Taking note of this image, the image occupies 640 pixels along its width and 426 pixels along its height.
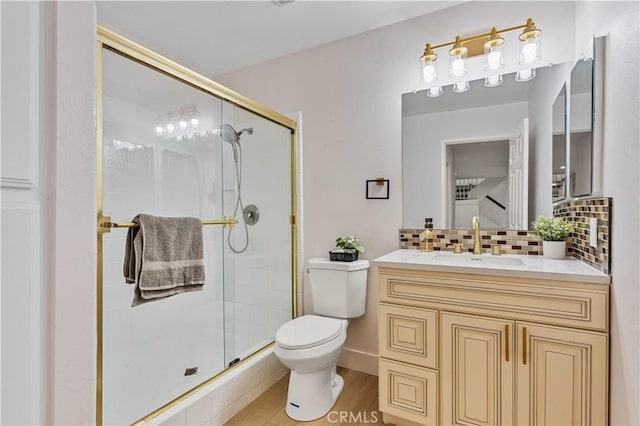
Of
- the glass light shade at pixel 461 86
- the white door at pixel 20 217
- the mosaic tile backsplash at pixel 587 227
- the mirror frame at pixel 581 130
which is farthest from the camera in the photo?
the glass light shade at pixel 461 86

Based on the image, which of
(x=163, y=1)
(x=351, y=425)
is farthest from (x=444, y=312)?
(x=163, y=1)

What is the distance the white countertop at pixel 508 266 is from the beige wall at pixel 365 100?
1.15 feet

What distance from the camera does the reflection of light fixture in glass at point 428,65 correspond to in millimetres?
2004

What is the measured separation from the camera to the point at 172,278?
5.08 ft

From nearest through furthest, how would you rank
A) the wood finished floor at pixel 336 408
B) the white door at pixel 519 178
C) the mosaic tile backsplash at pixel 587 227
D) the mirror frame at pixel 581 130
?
the mosaic tile backsplash at pixel 587 227
the mirror frame at pixel 581 130
the wood finished floor at pixel 336 408
the white door at pixel 519 178

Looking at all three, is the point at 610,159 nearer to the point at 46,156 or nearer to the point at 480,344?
the point at 480,344

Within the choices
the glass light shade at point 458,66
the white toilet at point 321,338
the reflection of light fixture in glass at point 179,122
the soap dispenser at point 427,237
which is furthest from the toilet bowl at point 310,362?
the glass light shade at point 458,66

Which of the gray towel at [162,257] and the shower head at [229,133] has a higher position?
the shower head at [229,133]

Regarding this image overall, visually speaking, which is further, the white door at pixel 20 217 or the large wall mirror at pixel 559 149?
the large wall mirror at pixel 559 149

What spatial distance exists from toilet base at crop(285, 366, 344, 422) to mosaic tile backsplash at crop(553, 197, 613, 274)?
4.71 ft

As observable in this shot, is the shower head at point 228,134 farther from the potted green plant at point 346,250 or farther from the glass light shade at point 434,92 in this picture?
the glass light shade at point 434,92

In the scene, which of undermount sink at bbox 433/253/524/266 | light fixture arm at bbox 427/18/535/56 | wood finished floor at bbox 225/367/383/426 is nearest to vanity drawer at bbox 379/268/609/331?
undermount sink at bbox 433/253/524/266

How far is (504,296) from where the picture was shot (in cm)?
140

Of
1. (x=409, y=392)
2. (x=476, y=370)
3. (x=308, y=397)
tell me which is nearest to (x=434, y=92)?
(x=476, y=370)
